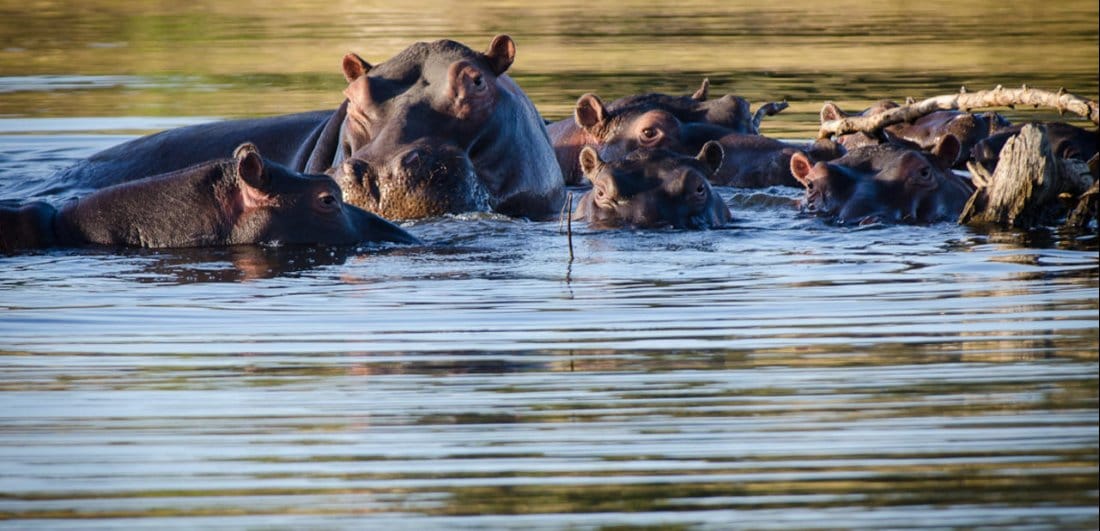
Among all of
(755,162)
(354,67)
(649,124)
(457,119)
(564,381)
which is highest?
(354,67)

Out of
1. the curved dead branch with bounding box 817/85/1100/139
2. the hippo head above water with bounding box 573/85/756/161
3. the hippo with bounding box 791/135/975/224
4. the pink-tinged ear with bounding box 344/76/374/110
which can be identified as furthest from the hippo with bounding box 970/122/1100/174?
the pink-tinged ear with bounding box 344/76/374/110

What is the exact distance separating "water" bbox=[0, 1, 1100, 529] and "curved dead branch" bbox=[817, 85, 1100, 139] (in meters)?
0.61

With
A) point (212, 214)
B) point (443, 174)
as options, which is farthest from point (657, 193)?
point (212, 214)

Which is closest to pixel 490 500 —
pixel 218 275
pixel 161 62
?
pixel 218 275

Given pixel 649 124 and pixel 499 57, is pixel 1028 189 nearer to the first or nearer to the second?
pixel 499 57

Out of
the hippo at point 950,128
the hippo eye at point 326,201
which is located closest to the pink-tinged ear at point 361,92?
the hippo eye at point 326,201

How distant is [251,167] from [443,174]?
1250 mm

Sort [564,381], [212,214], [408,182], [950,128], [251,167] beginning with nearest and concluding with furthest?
[564,381]
[251,167]
[212,214]
[408,182]
[950,128]

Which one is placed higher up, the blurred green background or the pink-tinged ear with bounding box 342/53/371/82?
the pink-tinged ear with bounding box 342/53/371/82

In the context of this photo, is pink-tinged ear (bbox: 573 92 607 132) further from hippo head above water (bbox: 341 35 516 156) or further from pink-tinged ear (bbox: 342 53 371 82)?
pink-tinged ear (bbox: 342 53 371 82)

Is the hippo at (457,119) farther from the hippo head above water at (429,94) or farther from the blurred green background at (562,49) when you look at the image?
the blurred green background at (562,49)

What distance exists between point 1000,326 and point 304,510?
2852 mm

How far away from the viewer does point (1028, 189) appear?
29.8 feet

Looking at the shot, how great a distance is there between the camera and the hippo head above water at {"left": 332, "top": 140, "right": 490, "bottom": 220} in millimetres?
9289
